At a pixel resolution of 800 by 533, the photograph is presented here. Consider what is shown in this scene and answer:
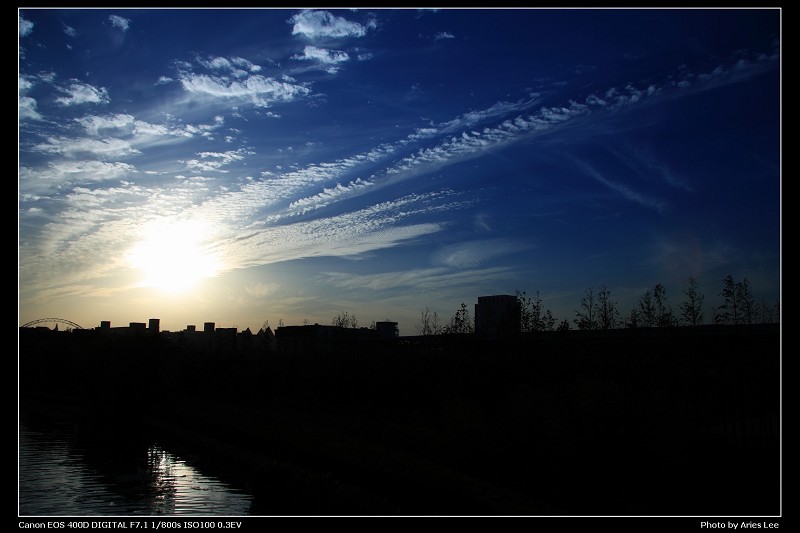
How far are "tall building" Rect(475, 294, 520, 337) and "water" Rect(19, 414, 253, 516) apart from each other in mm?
17845

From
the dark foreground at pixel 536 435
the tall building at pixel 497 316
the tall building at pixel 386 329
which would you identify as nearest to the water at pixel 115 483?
the dark foreground at pixel 536 435

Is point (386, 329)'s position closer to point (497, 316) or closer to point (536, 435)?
point (497, 316)

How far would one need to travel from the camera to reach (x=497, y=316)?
126 feet

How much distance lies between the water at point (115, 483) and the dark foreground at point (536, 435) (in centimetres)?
105

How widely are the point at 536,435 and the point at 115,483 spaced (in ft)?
41.7

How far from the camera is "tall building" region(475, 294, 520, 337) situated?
112 feet

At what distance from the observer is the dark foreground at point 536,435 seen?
41.2 ft

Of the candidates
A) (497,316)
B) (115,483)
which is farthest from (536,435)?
(497,316)

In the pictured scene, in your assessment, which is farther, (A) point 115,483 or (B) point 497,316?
(B) point 497,316

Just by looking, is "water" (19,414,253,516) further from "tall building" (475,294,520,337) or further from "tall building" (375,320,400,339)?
"tall building" (375,320,400,339)

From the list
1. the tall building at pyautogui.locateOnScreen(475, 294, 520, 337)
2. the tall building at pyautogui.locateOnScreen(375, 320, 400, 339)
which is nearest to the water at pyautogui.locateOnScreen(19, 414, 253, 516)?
the tall building at pyautogui.locateOnScreen(475, 294, 520, 337)

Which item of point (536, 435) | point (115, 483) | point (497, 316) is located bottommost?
point (115, 483)
